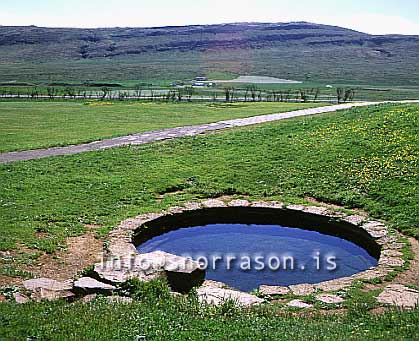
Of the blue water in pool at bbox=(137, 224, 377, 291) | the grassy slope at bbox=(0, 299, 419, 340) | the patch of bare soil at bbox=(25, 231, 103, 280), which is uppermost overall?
the grassy slope at bbox=(0, 299, 419, 340)

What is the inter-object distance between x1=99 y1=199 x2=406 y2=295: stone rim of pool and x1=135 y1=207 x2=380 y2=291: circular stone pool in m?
0.03

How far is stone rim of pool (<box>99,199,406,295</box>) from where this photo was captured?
10070 mm

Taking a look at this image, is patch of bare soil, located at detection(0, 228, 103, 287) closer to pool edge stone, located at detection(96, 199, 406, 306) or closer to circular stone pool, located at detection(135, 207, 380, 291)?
pool edge stone, located at detection(96, 199, 406, 306)

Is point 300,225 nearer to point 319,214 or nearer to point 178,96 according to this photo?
point 319,214

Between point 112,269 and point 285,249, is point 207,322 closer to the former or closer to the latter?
point 112,269

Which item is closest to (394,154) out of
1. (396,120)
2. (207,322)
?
(396,120)

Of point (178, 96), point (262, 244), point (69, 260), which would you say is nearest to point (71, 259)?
point (69, 260)

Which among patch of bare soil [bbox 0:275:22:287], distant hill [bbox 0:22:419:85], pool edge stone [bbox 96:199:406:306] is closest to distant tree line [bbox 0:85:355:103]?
pool edge stone [bbox 96:199:406:306]

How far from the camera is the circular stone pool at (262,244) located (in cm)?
1107

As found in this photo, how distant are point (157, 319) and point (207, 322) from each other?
66 centimetres

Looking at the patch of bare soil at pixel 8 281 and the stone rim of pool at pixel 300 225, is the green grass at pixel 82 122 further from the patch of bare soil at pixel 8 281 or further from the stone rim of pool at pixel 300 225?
the patch of bare soil at pixel 8 281

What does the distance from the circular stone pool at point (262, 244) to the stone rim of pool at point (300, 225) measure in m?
0.03

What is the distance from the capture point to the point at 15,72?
140m

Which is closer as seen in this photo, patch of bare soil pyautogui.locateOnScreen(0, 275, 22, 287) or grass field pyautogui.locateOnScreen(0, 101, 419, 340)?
grass field pyautogui.locateOnScreen(0, 101, 419, 340)
